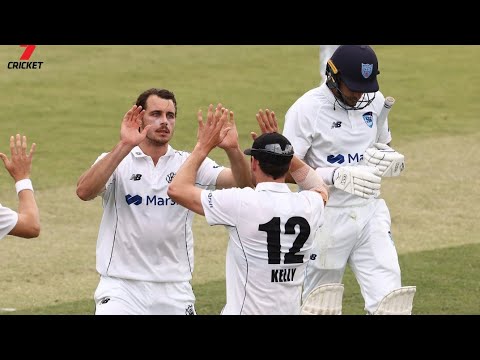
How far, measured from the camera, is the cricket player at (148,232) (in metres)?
8.75

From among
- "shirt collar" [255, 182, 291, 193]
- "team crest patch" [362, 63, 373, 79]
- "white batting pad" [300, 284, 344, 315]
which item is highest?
"team crest patch" [362, 63, 373, 79]

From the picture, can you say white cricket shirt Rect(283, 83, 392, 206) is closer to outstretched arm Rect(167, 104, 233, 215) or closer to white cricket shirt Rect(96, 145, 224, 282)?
white cricket shirt Rect(96, 145, 224, 282)

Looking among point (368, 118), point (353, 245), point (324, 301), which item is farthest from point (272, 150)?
point (368, 118)

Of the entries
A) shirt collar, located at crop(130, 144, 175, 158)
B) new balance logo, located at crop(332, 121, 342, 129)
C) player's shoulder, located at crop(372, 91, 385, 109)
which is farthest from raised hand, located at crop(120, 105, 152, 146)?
player's shoulder, located at crop(372, 91, 385, 109)

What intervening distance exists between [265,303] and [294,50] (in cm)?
1690

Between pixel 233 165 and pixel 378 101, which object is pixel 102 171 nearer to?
pixel 233 165

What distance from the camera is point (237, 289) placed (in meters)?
7.95

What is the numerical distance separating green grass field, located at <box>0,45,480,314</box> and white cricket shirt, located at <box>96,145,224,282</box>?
272 cm

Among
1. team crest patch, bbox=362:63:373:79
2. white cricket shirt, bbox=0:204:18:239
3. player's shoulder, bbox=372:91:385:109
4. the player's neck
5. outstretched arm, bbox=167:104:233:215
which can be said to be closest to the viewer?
white cricket shirt, bbox=0:204:18:239

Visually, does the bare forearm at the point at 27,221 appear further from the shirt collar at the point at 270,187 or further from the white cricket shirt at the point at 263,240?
the shirt collar at the point at 270,187

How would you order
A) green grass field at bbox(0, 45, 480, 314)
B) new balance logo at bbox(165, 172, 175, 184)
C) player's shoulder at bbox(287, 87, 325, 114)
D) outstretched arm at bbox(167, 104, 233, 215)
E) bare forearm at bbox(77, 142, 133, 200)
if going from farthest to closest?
green grass field at bbox(0, 45, 480, 314) < player's shoulder at bbox(287, 87, 325, 114) < new balance logo at bbox(165, 172, 175, 184) < bare forearm at bbox(77, 142, 133, 200) < outstretched arm at bbox(167, 104, 233, 215)


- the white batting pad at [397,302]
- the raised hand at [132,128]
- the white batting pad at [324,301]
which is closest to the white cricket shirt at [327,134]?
the white batting pad at [397,302]

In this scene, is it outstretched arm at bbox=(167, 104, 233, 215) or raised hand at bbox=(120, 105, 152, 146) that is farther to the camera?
raised hand at bbox=(120, 105, 152, 146)

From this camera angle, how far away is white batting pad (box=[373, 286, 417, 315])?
9055 mm
